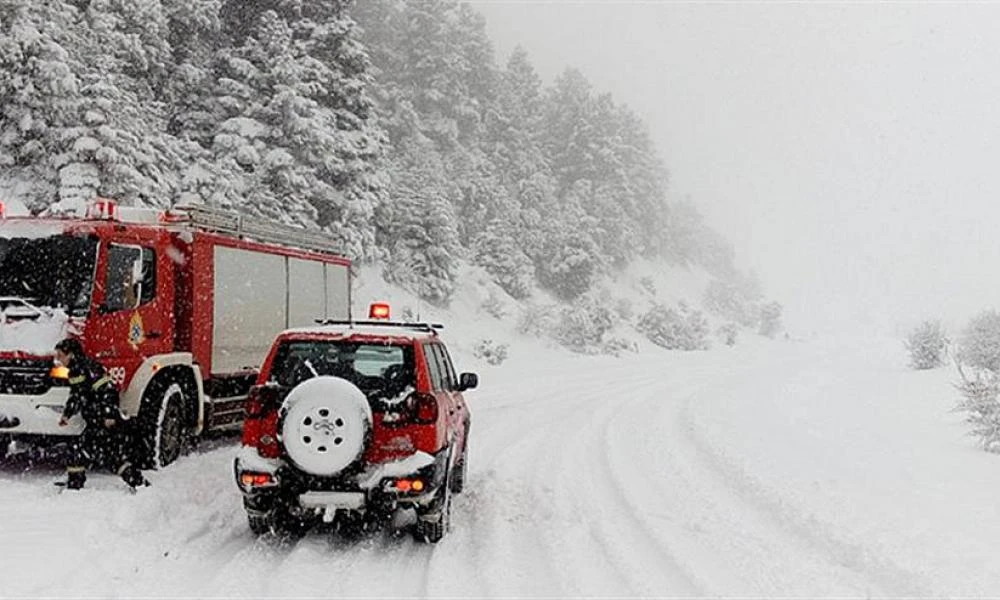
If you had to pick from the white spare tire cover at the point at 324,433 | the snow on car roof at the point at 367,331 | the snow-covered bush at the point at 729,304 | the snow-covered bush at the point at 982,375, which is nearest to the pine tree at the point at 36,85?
the snow on car roof at the point at 367,331

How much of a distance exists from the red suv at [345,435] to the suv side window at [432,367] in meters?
0.04

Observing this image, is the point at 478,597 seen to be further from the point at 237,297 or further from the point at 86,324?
the point at 237,297

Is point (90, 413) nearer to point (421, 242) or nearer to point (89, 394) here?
point (89, 394)

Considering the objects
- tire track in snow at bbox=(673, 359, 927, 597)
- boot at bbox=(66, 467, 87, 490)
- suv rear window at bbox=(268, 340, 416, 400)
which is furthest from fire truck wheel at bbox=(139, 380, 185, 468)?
tire track in snow at bbox=(673, 359, 927, 597)

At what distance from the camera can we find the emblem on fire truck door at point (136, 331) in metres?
9.36

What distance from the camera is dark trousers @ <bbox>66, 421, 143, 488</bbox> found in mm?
8242

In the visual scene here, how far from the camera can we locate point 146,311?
9.67 metres

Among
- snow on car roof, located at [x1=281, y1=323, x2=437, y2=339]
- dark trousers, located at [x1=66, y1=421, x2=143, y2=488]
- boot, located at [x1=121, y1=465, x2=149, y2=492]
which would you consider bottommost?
boot, located at [x1=121, y1=465, x2=149, y2=492]

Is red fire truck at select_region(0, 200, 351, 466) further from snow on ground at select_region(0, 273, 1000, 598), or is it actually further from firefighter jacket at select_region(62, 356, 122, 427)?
snow on ground at select_region(0, 273, 1000, 598)

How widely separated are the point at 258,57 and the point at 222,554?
22.7 metres

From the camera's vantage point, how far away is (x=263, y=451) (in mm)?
6824

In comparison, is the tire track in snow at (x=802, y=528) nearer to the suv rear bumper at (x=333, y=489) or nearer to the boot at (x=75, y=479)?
the suv rear bumper at (x=333, y=489)

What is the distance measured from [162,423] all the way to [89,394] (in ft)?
5.30

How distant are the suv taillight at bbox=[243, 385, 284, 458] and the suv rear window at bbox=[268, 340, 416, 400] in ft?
0.65
